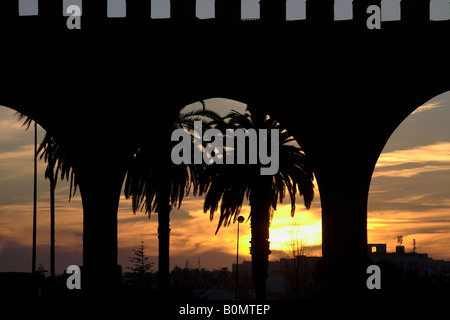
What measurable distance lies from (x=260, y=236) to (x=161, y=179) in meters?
5.77

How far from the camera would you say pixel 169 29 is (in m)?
18.6

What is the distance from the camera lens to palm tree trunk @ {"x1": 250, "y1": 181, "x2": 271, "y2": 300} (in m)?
29.5

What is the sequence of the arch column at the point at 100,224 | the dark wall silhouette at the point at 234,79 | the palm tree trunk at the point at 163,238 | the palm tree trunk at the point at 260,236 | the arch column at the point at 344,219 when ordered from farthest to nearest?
1. the palm tree trunk at the point at 260,236
2. the palm tree trunk at the point at 163,238
3. the dark wall silhouette at the point at 234,79
4. the arch column at the point at 344,219
5. the arch column at the point at 100,224

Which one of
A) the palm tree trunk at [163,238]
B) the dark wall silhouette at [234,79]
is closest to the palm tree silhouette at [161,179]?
the palm tree trunk at [163,238]

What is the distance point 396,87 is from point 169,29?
586 centimetres

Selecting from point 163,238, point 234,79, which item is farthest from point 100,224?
point 163,238

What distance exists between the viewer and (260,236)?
98.0 feet

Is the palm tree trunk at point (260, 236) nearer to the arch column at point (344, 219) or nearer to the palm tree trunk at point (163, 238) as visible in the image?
the palm tree trunk at point (163, 238)

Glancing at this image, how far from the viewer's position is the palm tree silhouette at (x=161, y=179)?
25953 mm

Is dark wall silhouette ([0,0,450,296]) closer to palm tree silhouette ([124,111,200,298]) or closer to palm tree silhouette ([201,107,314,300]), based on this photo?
palm tree silhouette ([124,111,200,298])

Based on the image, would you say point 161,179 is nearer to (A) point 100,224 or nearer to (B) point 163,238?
(B) point 163,238

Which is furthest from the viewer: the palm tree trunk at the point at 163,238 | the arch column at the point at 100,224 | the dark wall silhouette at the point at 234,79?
the palm tree trunk at the point at 163,238

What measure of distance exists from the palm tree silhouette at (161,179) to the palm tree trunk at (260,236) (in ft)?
8.66

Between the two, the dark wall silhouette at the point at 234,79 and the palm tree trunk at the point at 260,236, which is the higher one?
the dark wall silhouette at the point at 234,79
